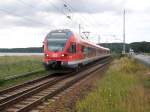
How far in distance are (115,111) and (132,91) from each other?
174 inches

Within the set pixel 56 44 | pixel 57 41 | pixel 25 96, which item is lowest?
pixel 25 96

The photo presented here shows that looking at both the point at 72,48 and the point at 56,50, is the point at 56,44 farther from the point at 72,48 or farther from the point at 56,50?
the point at 72,48

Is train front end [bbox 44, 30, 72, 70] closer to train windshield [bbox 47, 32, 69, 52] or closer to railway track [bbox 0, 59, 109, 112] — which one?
train windshield [bbox 47, 32, 69, 52]

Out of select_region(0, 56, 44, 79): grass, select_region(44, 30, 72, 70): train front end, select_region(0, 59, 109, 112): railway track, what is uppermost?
select_region(44, 30, 72, 70): train front end

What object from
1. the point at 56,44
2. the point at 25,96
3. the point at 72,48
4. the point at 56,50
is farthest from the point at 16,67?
the point at 25,96

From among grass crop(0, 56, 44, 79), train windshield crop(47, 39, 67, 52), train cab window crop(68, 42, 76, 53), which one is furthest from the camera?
train cab window crop(68, 42, 76, 53)

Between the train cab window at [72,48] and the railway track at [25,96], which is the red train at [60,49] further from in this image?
the railway track at [25,96]

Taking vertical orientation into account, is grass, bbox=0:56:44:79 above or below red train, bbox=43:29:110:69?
below

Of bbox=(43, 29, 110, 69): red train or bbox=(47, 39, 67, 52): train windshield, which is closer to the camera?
bbox=(43, 29, 110, 69): red train

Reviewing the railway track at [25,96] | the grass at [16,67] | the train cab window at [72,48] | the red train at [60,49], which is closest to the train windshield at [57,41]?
the red train at [60,49]

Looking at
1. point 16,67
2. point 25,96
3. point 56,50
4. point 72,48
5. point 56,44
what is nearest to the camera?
point 25,96

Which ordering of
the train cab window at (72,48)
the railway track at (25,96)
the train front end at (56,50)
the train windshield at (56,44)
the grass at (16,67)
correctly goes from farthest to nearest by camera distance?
the train cab window at (72,48) < the train windshield at (56,44) < the train front end at (56,50) < the grass at (16,67) < the railway track at (25,96)

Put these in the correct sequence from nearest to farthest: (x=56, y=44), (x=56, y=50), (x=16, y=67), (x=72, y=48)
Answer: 1. (x=56, y=50)
2. (x=56, y=44)
3. (x=72, y=48)
4. (x=16, y=67)

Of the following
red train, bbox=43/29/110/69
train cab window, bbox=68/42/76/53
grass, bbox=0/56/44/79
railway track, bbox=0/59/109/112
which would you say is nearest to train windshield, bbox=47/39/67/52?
red train, bbox=43/29/110/69
